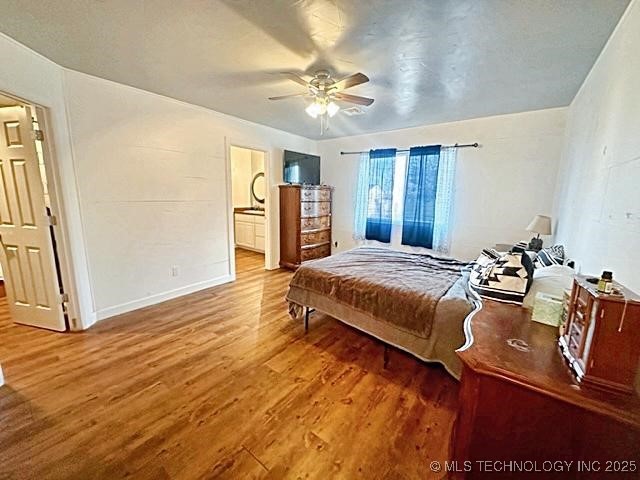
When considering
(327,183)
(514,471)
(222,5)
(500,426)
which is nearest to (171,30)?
(222,5)

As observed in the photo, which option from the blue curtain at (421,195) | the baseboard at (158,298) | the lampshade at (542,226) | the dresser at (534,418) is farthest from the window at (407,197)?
the dresser at (534,418)

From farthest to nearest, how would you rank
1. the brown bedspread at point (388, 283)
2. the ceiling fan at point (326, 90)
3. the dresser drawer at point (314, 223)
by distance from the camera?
the dresser drawer at point (314, 223), the ceiling fan at point (326, 90), the brown bedspread at point (388, 283)

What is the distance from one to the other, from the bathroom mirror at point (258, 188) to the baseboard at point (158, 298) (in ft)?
9.37

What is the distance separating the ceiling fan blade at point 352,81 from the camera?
6.79ft

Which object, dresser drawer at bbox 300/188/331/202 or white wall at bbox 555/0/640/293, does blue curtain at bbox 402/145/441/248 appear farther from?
white wall at bbox 555/0/640/293

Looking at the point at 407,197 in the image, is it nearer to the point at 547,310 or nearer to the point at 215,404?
the point at 547,310

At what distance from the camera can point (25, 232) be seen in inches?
99.3

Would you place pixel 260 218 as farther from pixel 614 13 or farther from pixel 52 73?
pixel 614 13

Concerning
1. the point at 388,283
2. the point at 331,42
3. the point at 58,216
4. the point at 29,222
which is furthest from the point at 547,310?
the point at 29,222

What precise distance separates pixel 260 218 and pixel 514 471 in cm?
551

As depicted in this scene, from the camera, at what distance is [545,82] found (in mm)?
2543

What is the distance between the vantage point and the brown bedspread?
2.04m

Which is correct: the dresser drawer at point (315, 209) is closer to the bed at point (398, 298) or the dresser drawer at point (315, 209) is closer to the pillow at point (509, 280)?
the bed at point (398, 298)

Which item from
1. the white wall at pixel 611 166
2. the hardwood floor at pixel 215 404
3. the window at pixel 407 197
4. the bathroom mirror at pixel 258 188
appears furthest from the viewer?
the bathroom mirror at pixel 258 188
